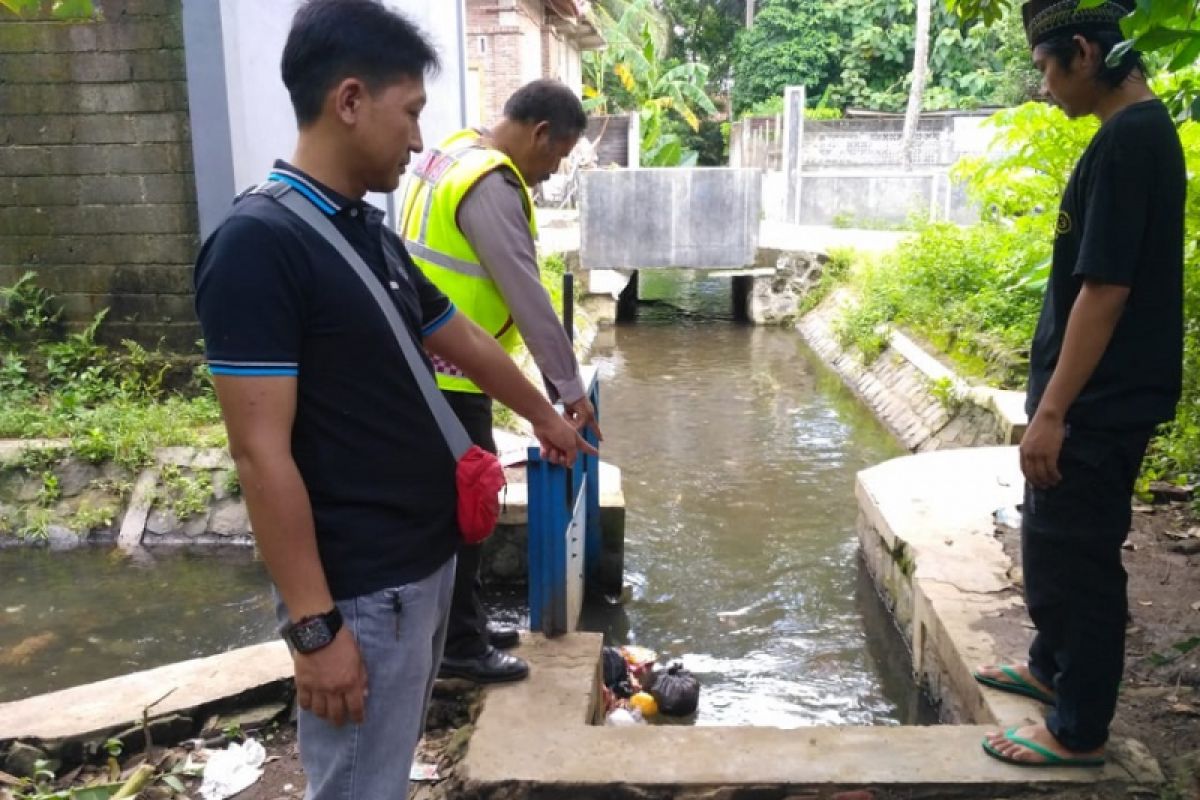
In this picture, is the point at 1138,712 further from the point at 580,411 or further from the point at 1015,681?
the point at 580,411

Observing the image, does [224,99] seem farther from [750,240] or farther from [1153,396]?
[750,240]

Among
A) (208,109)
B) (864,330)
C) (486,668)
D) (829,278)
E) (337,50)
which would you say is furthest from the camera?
(829,278)

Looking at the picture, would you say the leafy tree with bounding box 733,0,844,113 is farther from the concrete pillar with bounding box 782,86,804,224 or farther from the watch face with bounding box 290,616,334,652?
the watch face with bounding box 290,616,334,652

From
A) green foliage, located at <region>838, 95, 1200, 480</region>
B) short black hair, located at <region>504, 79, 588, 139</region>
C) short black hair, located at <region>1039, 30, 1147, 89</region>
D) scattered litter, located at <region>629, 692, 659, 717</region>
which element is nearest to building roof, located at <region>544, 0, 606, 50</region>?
green foliage, located at <region>838, 95, 1200, 480</region>

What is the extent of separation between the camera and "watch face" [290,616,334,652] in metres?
1.54

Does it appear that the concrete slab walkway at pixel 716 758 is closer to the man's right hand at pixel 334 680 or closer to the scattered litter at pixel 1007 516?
the man's right hand at pixel 334 680

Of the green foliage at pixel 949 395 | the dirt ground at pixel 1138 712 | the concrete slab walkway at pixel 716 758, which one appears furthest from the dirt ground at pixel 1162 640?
the green foliage at pixel 949 395

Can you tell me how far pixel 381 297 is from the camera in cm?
164

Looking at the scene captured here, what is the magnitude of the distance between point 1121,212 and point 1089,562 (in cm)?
86

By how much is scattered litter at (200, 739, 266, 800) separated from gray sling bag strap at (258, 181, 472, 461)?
157 cm

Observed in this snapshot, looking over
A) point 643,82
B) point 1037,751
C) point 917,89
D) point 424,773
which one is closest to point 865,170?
point 917,89

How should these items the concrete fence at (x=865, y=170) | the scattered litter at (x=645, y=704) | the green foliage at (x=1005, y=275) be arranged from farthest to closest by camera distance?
the concrete fence at (x=865, y=170)
the green foliage at (x=1005, y=275)
the scattered litter at (x=645, y=704)

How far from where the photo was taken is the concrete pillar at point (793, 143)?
61.8ft

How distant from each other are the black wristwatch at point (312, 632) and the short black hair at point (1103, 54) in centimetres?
216
